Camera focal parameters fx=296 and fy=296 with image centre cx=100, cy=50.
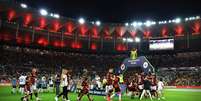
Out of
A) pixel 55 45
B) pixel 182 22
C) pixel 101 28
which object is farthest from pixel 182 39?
pixel 55 45

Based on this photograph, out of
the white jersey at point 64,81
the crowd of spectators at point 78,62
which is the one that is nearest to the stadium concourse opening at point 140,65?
the white jersey at point 64,81

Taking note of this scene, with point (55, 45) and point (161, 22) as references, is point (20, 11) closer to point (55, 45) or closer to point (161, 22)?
point (55, 45)

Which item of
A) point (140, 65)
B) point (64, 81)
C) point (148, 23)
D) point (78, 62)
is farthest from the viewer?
point (148, 23)

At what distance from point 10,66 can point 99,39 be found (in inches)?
1359

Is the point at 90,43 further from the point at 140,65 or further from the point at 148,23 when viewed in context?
the point at 140,65

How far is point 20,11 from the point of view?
69.1 m

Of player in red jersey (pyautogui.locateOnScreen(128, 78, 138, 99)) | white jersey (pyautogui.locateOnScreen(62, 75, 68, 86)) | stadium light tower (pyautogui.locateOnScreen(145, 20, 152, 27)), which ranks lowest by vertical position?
player in red jersey (pyautogui.locateOnScreen(128, 78, 138, 99))

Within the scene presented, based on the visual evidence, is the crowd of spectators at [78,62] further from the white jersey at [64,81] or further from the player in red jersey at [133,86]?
the white jersey at [64,81]

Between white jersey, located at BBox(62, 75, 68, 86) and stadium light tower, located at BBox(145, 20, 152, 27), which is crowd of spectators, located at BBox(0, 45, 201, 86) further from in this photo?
white jersey, located at BBox(62, 75, 68, 86)

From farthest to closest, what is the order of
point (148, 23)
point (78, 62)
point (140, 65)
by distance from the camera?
1. point (148, 23)
2. point (78, 62)
3. point (140, 65)

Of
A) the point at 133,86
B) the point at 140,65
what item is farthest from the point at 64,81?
the point at 140,65

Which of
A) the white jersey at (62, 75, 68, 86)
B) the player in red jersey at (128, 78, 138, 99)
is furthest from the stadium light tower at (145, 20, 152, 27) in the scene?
the white jersey at (62, 75, 68, 86)

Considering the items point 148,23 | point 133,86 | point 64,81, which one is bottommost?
point 133,86

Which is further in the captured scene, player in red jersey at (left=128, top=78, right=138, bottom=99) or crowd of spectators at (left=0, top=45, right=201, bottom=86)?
crowd of spectators at (left=0, top=45, right=201, bottom=86)
